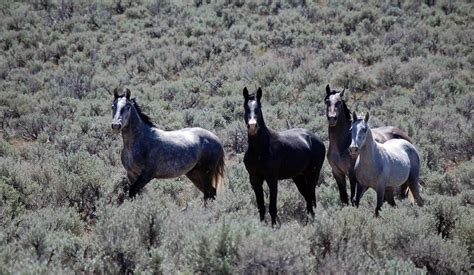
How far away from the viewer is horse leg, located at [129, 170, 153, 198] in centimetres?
859

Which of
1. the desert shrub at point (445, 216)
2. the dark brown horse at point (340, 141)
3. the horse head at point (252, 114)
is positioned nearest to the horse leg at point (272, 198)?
the horse head at point (252, 114)

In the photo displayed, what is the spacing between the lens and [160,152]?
9.08 m

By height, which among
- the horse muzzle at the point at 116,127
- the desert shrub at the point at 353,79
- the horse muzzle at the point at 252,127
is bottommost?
the desert shrub at the point at 353,79

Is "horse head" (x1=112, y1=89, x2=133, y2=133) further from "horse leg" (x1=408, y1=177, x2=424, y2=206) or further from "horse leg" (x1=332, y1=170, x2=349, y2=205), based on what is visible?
"horse leg" (x1=408, y1=177, x2=424, y2=206)

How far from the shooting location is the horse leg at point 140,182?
859cm

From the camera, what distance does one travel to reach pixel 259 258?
4.68 m

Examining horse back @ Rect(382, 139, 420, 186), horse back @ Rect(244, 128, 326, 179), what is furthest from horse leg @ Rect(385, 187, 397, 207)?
horse back @ Rect(244, 128, 326, 179)

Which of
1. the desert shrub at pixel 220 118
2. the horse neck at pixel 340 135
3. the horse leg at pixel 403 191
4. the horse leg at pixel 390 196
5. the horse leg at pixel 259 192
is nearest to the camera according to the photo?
the desert shrub at pixel 220 118

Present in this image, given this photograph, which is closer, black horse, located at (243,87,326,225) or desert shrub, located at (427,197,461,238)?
desert shrub, located at (427,197,461,238)

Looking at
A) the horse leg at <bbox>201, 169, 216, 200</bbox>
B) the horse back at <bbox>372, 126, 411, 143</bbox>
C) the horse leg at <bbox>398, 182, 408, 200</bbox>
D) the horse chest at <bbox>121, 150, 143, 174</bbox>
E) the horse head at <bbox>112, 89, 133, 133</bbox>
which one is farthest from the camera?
the horse back at <bbox>372, 126, 411, 143</bbox>

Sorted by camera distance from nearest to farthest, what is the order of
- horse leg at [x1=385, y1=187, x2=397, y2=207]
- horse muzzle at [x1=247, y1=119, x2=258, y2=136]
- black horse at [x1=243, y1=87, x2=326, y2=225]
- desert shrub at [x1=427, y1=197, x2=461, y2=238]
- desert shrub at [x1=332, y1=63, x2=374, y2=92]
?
Result: desert shrub at [x1=427, y1=197, x2=461, y2=238]
horse muzzle at [x1=247, y1=119, x2=258, y2=136]
black horse at [x1=243, y1=87, x2=326, y2=225]
horse leg at [x1=385, y1=187, x2=397, y2=207]
desert shrub at [x1=332, y1=63, x2=374, y2=92]

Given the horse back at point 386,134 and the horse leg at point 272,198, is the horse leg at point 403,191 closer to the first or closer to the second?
the horse back at point 386,134

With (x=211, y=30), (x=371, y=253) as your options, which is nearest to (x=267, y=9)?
(x=211, y=30)

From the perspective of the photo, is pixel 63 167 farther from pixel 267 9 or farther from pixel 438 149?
pixel 267 9
